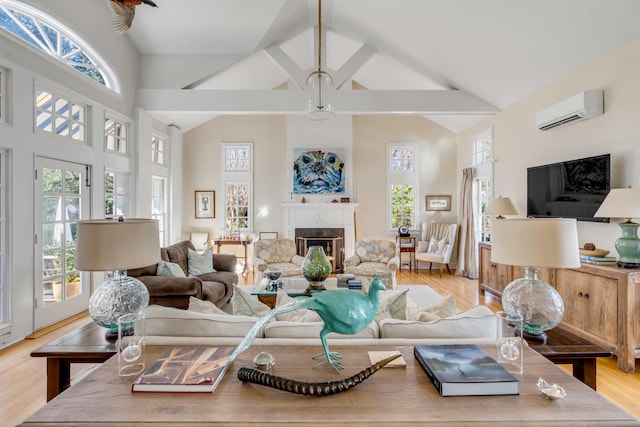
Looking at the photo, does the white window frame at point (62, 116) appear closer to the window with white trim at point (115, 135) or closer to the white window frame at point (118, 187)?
the window with white trim at point (115, 135)

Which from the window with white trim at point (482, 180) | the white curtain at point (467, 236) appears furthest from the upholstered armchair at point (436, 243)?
the window with white trim at point (482, 180)

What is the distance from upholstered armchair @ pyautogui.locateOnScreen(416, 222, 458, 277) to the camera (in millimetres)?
6184

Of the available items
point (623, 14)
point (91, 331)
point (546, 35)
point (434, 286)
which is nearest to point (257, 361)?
point (91, 331)

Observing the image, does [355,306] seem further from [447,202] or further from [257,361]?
[447,202]

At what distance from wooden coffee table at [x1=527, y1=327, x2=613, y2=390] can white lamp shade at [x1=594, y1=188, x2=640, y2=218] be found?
5.37 ft

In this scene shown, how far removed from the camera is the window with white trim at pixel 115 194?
4.49 m

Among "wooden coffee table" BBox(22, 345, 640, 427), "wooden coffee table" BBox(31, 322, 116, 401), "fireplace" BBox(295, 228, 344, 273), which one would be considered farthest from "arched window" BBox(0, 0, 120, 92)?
"fireplace" BBox(295, 228, 344, 273)

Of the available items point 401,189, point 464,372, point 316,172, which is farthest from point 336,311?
point 401,189

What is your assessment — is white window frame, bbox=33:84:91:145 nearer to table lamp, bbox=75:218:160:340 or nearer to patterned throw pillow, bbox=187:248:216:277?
patterned throw pillow, bbox=187:248:216:277

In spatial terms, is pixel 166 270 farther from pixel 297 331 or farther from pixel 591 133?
pixel 591 133

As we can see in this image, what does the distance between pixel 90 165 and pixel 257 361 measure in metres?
4.18

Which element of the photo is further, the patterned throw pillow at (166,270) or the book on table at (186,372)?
the patterned throw pillow at (166,270)

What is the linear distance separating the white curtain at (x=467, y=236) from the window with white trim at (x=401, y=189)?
1014 millimetres

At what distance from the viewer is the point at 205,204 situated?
23.0 feet
